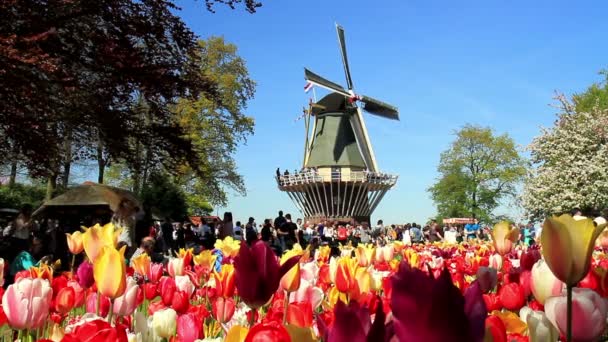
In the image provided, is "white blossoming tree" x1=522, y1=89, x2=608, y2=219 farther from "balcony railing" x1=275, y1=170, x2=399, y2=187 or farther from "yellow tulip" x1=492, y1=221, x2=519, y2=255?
"yellow tulip" x1=492, y1=221, x2=519, y2=255

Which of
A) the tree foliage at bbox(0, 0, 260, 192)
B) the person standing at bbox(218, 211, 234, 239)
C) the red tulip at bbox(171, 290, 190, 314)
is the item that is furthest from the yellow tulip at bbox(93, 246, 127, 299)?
the person standing at bbox(218, 211, 234, 239)

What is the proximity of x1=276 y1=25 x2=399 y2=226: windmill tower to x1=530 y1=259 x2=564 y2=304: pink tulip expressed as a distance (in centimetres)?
4018

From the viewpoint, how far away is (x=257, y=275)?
1.55 metres

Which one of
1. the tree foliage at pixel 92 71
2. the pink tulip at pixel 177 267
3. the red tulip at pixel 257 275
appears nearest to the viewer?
the red tulip at pixel 257 275

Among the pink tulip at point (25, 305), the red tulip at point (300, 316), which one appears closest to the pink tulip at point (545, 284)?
the red tulip at point (300, 316)

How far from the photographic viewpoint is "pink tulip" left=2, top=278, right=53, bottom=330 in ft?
5.86

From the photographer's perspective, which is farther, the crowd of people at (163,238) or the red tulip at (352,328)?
the crowd of people at (163,238)

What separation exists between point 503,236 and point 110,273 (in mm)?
2541

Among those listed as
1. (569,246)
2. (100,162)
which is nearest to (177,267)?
(569,246)

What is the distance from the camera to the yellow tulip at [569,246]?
1382 millimetres

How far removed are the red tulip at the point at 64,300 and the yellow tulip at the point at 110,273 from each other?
1.75 ft

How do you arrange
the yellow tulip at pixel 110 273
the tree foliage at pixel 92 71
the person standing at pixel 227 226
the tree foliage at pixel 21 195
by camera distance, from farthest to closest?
the tree foliage at pixel 21 195
the person standing at pixel 227 226
the tree foliage at pixel 92 71
the yellow tulip at pixel 110 273

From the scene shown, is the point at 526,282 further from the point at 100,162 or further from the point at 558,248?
the point at 100,162

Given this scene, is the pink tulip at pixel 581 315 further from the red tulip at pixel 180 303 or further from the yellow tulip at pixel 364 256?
the yellow tulip at pixel 364 256
